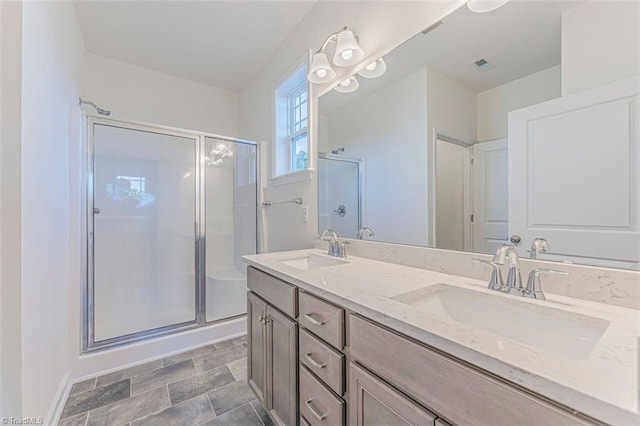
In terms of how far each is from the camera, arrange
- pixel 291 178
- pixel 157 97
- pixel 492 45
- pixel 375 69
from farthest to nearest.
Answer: pixel 157 97 < pixel 291 178 < pixel 375 69 < pixel 492 45

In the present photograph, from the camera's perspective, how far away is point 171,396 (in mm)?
1609

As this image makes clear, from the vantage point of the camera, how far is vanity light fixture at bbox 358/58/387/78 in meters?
1.49

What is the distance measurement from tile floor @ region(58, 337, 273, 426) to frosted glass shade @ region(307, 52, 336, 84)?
2004mm

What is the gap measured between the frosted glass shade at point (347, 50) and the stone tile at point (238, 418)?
203cm

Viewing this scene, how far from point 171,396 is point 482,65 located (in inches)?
91.1

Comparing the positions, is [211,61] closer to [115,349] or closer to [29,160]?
[29,160]

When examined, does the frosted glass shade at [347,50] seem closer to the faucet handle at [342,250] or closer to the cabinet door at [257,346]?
the faucet handle at [342,250]

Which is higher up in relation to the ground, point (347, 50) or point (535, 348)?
point (347, 50)

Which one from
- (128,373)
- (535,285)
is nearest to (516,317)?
(535,285)

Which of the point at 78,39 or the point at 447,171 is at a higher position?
the point at 78,39

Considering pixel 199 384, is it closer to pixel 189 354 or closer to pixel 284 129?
pixel 189 354

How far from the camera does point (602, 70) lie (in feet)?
2.64

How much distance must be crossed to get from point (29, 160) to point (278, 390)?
1437mm

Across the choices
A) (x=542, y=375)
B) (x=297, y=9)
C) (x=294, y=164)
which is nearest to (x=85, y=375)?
(x=294, y=164)
